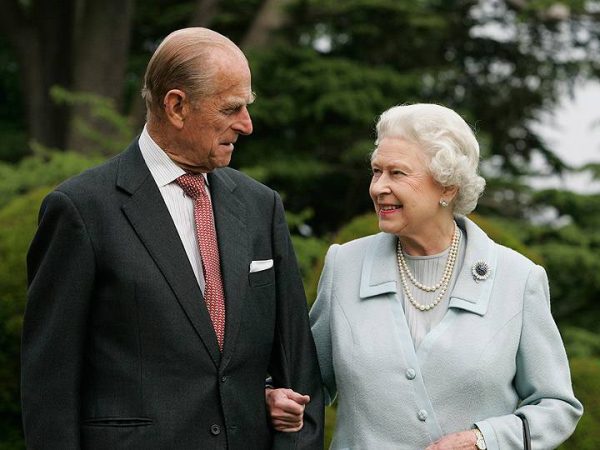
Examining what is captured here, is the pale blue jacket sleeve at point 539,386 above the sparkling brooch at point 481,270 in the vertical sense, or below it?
below

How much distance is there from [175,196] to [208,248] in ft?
0.59

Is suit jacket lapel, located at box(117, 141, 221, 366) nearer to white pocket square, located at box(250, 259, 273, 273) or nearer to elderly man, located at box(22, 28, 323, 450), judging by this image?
elderly man, located at box(22, 28, 323, 450)

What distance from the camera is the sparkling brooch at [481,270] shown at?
3592mm

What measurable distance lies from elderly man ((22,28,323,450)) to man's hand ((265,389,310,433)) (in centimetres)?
2

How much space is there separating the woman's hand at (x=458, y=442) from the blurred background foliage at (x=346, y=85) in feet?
18.3

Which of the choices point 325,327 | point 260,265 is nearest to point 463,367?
point 325,327

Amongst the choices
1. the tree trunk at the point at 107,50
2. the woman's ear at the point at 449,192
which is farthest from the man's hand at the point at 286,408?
the tree trunk at the point at 107,50

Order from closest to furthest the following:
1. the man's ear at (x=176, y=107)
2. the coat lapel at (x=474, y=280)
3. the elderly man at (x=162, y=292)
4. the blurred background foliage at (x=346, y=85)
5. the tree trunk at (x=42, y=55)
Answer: the elderly man at (x=162, y=292) → the man's ear at (x=176, y=107) → the coat lapel at (x=474, y=280) → the blurred background foliage at (x=346, y=85) → the tree trunk at (x=42, y=55)

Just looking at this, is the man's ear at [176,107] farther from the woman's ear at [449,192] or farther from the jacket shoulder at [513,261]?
the jacket shoulder at [513,261]

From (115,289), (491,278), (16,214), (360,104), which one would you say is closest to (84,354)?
(115,289)

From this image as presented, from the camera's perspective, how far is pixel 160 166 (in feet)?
11.0

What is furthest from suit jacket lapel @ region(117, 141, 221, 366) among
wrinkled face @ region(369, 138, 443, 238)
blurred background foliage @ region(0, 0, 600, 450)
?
blurred background foliage @ region(0, 0, 600, 450)

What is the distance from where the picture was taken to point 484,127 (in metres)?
11.8

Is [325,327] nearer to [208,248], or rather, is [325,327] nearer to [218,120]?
[208,248]
